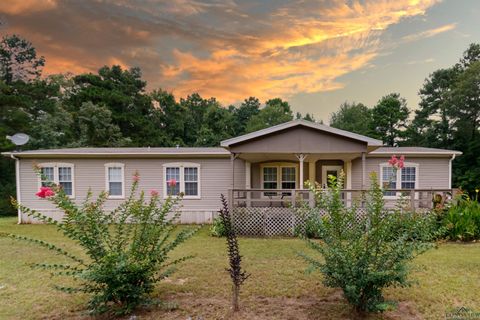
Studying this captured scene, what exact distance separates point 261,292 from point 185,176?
8.08 m

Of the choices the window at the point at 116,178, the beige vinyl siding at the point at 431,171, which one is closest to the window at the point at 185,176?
the window at the point at 116,178

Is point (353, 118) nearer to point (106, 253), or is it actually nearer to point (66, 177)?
point (66, 177)

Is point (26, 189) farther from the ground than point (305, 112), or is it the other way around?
point (305, 112)

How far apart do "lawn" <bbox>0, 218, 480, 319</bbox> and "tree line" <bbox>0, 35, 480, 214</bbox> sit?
15.0 metres

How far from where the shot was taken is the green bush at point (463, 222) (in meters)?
7.88

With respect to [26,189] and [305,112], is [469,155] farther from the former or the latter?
[26,189]

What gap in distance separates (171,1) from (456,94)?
20.5 metres

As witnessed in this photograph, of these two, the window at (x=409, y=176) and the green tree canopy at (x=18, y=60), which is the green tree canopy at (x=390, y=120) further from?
the green tree canopy at (x=18, y=60)

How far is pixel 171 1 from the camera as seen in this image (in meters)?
11.2

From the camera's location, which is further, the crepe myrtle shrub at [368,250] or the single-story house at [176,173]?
the single-story house at [176,173]

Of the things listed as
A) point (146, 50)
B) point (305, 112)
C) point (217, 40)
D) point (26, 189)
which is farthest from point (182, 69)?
point (305, 112)

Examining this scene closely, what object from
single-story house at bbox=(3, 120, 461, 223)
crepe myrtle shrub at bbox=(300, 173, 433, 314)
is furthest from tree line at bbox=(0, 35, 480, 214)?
crepe myrtle shrub at bbox=(300, 173, 433, 314)

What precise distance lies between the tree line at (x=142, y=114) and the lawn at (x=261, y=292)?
15.0 meters

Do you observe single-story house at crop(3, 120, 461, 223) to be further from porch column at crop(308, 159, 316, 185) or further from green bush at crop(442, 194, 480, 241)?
green bush at crop(442, 194, 480, 241)
